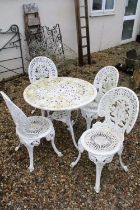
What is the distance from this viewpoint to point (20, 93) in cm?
514

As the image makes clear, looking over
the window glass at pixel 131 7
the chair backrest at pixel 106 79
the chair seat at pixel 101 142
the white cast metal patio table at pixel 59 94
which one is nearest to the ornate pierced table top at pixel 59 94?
the white cast metal patio table at pixel 59 94

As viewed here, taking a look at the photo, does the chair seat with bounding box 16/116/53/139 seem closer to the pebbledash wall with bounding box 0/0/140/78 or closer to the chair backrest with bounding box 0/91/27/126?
the chair backrest with bounding box 0/91/27/126

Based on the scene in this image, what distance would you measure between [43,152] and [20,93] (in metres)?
1.96

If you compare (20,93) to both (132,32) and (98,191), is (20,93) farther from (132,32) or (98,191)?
(132,32)

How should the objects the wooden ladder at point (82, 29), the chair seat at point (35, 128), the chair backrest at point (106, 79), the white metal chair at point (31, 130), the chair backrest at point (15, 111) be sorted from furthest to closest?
the wooden ladder at point (82, 29), the chair backrest at point (106, 79), the chair seat at point (35, 128), the white metal chair at point (31, 130), the chair backrest at point (15, 111)

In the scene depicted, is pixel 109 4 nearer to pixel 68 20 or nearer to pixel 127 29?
pixel 127 29

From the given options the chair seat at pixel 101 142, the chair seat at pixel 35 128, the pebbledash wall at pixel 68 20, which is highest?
the pebbledash wall at pixel 68 20

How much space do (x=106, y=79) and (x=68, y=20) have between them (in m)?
3.27

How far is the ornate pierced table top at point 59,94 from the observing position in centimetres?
313

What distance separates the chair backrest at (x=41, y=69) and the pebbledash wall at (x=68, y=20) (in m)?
1.83

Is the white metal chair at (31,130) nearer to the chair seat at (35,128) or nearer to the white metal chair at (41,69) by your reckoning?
the chair seat at (35,128)

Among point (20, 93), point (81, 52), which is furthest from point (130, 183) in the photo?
point (81, 52)

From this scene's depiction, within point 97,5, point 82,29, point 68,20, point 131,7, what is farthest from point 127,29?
point 68,20

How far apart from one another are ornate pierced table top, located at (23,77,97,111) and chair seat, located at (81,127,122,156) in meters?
0.41
